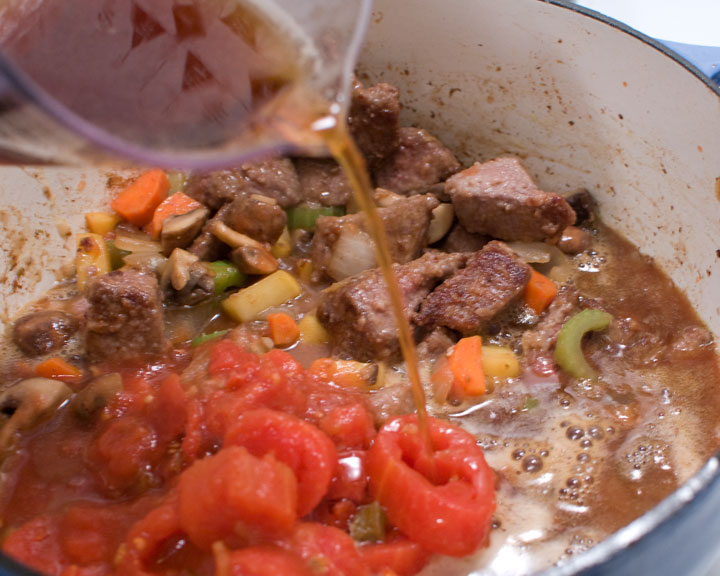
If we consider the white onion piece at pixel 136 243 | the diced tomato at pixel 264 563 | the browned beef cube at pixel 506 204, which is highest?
the browned beef cube at pixel 506 204

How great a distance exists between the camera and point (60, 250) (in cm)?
278

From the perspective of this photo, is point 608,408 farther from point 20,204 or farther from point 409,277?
point 20,204

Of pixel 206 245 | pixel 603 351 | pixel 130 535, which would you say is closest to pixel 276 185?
pixel 206 245

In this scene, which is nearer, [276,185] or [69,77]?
[69,77]

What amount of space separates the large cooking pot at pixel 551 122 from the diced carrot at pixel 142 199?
0.12m

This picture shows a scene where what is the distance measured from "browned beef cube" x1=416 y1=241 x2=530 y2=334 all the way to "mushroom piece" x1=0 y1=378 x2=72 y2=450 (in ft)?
3.99

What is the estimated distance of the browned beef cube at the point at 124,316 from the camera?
230cm

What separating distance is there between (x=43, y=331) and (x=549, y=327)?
5.77 ft

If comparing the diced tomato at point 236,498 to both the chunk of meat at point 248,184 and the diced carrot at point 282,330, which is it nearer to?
the diced carrot at point 282,330

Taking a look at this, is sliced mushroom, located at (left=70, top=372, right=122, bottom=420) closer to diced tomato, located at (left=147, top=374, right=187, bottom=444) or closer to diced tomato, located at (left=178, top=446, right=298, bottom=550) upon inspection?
diced tomato, located at (left=147, top=374, right=187, bottom=444)

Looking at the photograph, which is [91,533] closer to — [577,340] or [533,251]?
[577,340]

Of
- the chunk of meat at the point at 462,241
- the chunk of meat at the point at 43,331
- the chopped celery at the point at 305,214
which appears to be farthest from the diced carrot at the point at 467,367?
the chunk of meat at the point at 43,331

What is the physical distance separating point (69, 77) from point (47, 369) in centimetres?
127

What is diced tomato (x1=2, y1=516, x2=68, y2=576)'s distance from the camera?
1.69m
